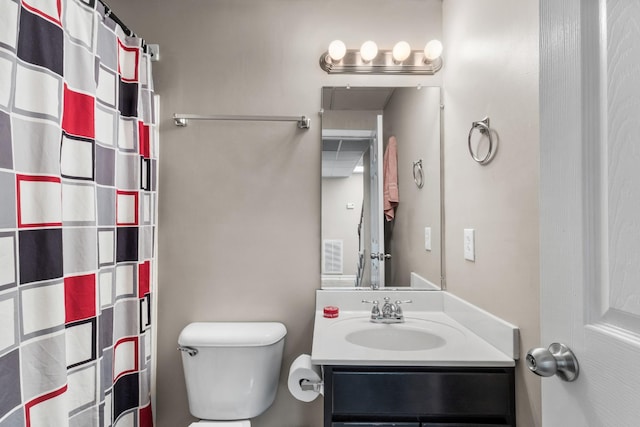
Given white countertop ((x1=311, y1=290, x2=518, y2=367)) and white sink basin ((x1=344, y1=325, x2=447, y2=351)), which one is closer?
A: white countertop ((x1=311, y1=290, x2=518, y2=367))

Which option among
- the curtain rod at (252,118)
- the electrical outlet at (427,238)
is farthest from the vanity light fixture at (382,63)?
the electrical outlet at (427,238)

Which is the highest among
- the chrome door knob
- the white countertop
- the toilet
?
the chrome door knob

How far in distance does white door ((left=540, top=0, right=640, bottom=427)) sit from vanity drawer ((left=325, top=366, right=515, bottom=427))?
1.47 feet

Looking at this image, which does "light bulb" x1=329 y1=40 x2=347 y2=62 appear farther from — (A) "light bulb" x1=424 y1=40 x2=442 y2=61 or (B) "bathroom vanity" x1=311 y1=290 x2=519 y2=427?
(B) "bathroom vanity" x1=311 y1=290 x2=519 y2=427

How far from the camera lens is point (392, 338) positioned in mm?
1441

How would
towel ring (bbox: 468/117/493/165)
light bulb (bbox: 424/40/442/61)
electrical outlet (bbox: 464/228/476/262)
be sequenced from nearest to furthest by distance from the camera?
towel ring (bbox: 468/117/493/165) < electrical outlet (bbox: 464/228/476/262) < light bulb (bbox: 424/40/442/61)

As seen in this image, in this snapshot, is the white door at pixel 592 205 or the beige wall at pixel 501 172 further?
the beige wall at pixel 501 172

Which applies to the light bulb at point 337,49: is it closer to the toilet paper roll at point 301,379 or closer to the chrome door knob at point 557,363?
the toilet paper roll at point 301,379

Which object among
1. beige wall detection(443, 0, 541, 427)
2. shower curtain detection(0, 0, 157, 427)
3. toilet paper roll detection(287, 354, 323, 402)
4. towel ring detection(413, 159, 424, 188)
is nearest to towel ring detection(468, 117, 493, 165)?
beige wall detection(443, 0, 541, 427)

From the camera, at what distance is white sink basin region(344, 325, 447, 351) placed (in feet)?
4.60

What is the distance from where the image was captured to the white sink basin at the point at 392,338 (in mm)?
1401

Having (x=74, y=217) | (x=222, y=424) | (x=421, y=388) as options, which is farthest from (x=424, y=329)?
(x=74, y=217)

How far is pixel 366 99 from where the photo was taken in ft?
5.60

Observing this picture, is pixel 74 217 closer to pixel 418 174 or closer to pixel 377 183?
pixel 377 183
